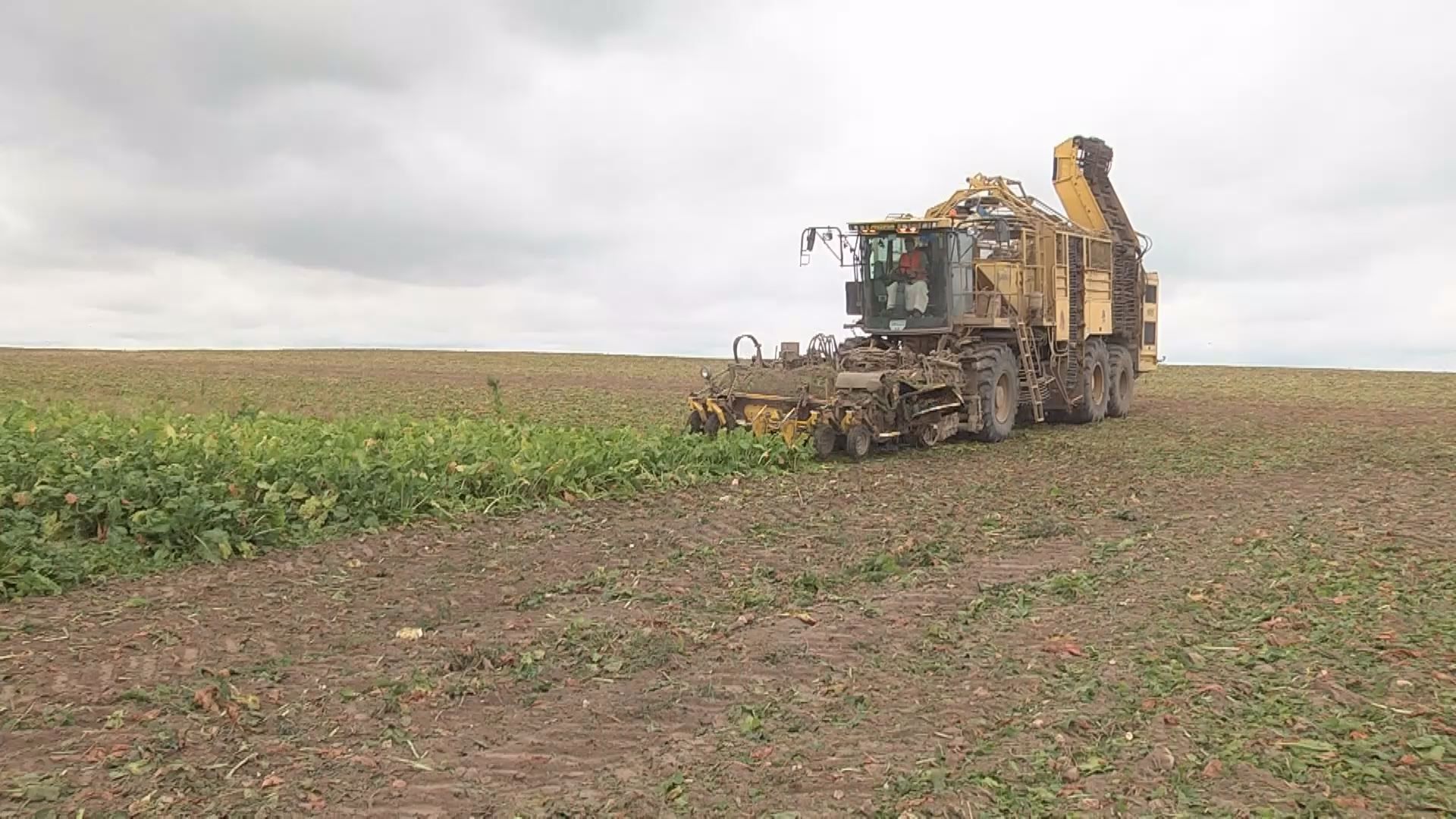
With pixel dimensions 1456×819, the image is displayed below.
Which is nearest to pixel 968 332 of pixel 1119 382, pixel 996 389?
pixel 996 389

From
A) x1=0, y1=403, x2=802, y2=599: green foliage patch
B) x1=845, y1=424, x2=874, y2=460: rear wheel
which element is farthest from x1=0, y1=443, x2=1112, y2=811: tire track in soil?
x1=845, y1=424, x2=874, y2=460: rear wheel

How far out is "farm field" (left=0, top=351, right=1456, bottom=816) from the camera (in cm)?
394

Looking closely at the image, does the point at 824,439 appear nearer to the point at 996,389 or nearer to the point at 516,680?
the point at 996,389

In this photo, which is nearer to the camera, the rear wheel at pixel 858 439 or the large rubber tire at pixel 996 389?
the rear wheel at pixel 858 439

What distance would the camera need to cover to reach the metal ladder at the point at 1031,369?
54.0 feet

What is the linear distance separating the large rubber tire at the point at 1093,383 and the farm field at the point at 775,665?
26.8 ft

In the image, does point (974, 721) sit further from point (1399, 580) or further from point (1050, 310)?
point (1050, 310)

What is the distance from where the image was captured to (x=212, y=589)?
22.5 feet

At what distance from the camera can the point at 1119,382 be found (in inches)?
799

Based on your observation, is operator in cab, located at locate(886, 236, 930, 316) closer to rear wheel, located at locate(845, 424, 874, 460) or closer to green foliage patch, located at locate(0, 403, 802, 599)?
rear wheel, located at locate(845, 424, 874, 460)

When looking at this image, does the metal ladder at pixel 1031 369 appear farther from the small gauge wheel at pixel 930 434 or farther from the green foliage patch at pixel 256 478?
the green foliage patch at pixel 256 478

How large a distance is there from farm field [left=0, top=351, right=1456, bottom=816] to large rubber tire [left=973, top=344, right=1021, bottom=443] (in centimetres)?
463

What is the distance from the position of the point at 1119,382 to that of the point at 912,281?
6.75m

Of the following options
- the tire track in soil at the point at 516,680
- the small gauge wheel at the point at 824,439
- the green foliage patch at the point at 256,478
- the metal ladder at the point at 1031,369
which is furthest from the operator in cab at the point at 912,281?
the tire track in soil at the point at 516,680
